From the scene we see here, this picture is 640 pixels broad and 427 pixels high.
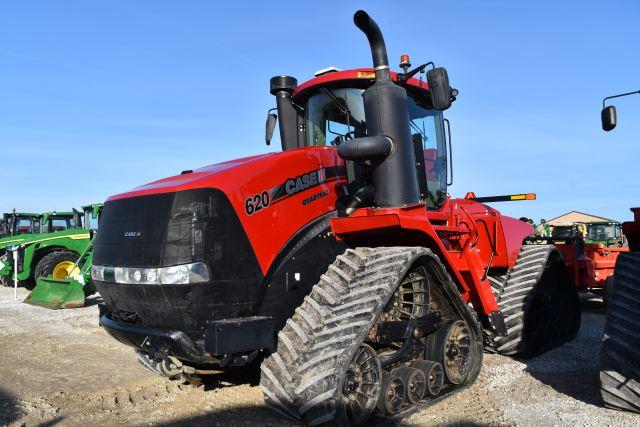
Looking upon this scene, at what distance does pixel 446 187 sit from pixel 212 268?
2.90 m

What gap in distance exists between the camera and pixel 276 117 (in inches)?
220

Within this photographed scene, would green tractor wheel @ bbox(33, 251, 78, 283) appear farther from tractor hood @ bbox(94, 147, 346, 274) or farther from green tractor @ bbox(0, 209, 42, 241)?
tractor hood @ bbox(94, 147, 346, 274)

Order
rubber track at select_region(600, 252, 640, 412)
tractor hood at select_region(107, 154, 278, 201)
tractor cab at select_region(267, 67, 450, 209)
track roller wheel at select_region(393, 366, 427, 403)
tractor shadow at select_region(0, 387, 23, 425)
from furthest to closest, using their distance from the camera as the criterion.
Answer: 1. tractor cab at select_region(267, 67, 450, 209)
2. tractor shadow at select_region(0, 387, 23, 425)
3. track roller wheel at select_region(393, 366, 427, 403)
4. rubber track at select_region(600, 252, 640, 412)
5. tractor hood at select_region(107, 154, 278, 201)

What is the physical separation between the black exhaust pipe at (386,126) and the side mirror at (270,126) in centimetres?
164

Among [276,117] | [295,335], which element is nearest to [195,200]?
[295,335]

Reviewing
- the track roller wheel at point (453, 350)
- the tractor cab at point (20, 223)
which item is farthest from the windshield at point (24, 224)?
the track roller wheel at point (453, 350)

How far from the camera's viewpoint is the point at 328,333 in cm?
341

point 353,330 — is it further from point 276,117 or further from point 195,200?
point 276,117

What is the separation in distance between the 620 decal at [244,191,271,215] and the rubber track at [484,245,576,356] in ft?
8.78

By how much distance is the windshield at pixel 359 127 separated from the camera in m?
4.60

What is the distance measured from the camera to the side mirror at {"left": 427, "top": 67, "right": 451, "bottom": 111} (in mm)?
4045

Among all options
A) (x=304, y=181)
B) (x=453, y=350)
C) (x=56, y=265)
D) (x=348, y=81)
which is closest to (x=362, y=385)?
(x=453, y=350)

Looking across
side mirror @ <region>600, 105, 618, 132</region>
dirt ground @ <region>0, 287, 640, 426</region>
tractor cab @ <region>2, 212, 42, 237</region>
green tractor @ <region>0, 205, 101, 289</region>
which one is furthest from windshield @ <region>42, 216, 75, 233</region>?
side mirror @ <region>600, 105, 618, 132</region>

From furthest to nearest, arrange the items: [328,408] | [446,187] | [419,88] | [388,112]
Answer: [446,187] < [419,88] < [388,112] < [328,408]
